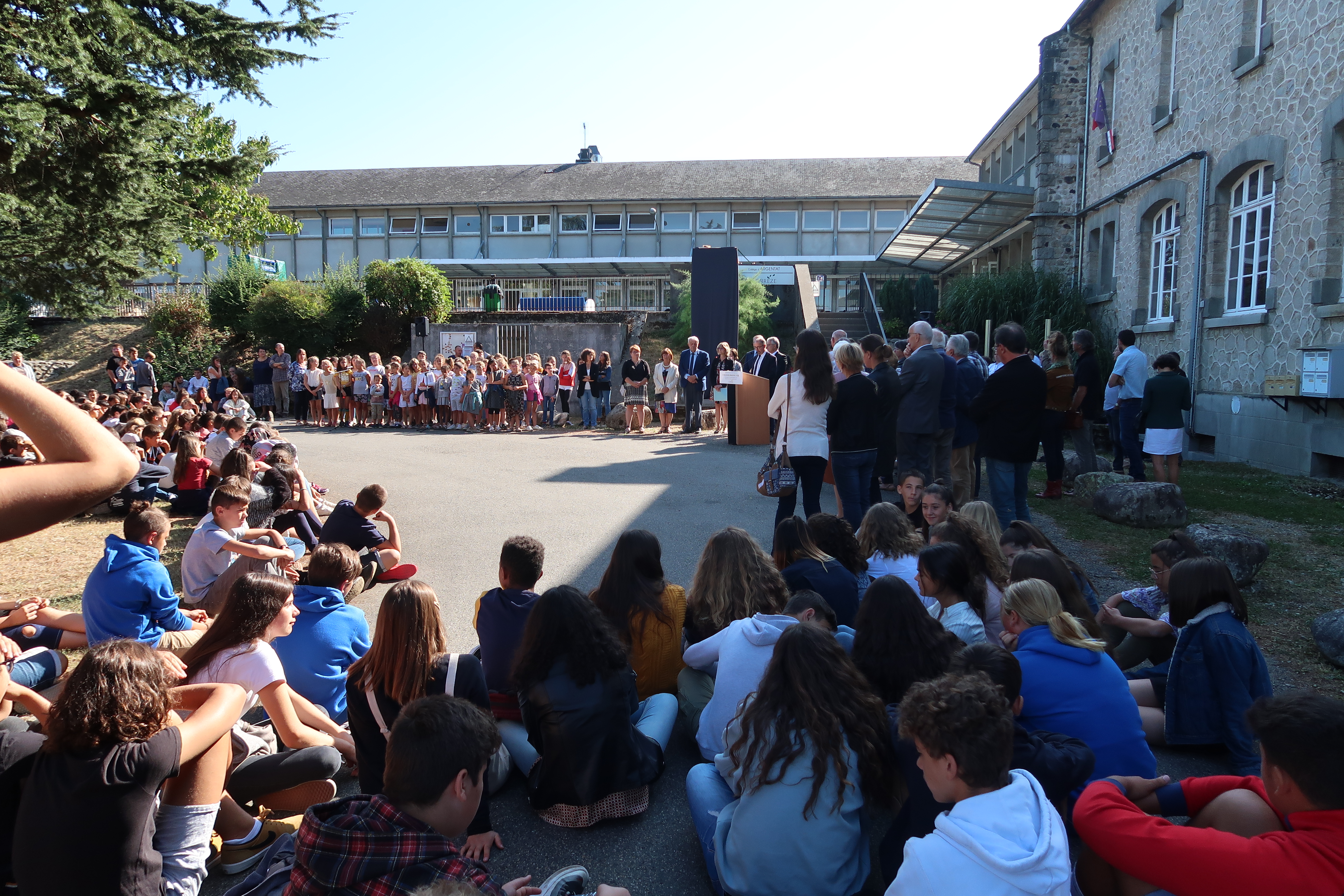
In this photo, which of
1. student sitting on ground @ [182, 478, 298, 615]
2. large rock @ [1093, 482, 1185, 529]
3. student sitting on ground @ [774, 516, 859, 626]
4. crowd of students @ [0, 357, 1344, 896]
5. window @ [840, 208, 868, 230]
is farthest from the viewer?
window @ [840, 208, 868, 230]

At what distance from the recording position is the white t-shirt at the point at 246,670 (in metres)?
3.73

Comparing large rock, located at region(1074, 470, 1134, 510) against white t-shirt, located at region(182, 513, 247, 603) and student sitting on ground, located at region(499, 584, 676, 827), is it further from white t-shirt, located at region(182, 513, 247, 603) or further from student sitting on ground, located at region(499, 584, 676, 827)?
white t-shirt, located at region(182, 513, 247, 603)

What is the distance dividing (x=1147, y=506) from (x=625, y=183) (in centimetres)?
3466

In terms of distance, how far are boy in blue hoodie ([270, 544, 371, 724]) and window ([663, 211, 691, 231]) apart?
118ft

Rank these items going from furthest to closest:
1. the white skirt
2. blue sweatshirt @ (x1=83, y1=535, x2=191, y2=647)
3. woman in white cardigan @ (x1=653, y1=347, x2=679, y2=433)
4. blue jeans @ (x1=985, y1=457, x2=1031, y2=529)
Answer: woman in white cardigan @ (x1=653, y1=347, x2=679, y2=433) < the white skirt < blue jeans @ (x1=985, y1=457, x2=1031, y2=529) < blue sweatshirt @ (x1=83, y1=535, x2=191, y2=647)

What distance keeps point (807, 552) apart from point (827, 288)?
35135 mm

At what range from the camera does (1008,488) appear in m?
8.11

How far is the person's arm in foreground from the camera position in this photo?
1285mm

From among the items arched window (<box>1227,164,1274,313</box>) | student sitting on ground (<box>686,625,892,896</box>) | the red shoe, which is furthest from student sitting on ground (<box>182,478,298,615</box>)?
arched window (<box>1227,164,1274,313</box>)

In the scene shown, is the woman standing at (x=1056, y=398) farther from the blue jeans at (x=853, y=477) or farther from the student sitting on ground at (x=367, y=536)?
the student sitting on ground at (x=367, y=536)

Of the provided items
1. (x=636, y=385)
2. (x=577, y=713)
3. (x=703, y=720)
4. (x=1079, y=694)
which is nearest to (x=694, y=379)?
(x=636, y=385)

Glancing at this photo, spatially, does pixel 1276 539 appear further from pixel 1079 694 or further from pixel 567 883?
pixel 567 883

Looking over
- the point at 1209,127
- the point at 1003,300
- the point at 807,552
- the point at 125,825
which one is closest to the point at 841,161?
the point at 1003,300

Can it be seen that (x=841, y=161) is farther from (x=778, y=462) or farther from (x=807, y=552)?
(x=807, y=552)
